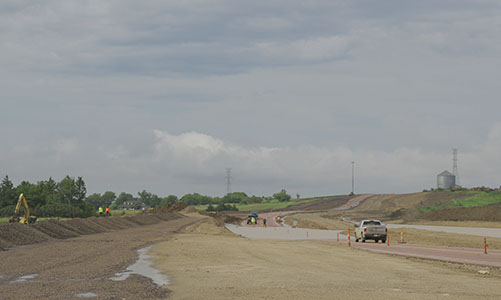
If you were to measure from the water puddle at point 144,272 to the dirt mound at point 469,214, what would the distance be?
73219 millimetres

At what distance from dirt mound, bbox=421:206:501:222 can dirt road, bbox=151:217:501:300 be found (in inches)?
2613

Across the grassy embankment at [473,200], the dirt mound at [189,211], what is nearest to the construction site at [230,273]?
the grassy embankment at [473,200]

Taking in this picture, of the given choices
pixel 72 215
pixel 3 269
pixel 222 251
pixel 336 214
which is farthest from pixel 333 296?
pixel 72 215

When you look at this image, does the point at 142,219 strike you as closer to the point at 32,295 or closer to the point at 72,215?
the point at 72,215

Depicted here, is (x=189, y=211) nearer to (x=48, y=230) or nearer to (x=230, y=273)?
(x=48, y=230)

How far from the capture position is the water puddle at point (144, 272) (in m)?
19.9

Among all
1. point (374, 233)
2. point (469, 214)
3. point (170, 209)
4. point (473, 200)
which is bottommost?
point (374, 233)

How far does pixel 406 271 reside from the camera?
23875 millimetres

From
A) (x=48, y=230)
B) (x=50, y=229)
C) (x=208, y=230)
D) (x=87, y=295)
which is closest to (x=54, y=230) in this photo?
(x=50, y=229)

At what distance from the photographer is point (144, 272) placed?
22547 mm

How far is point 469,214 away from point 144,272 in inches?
3269

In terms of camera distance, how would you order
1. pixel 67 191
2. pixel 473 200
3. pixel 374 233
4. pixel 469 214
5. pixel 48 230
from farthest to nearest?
1. pixel 67 191
2. pixel 473 200
3. pixel 469 214
4. pixel 374 233
5. pixel 48 230

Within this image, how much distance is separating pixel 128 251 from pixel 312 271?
43.9 ft

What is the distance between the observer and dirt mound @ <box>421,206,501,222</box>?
3575 inches
